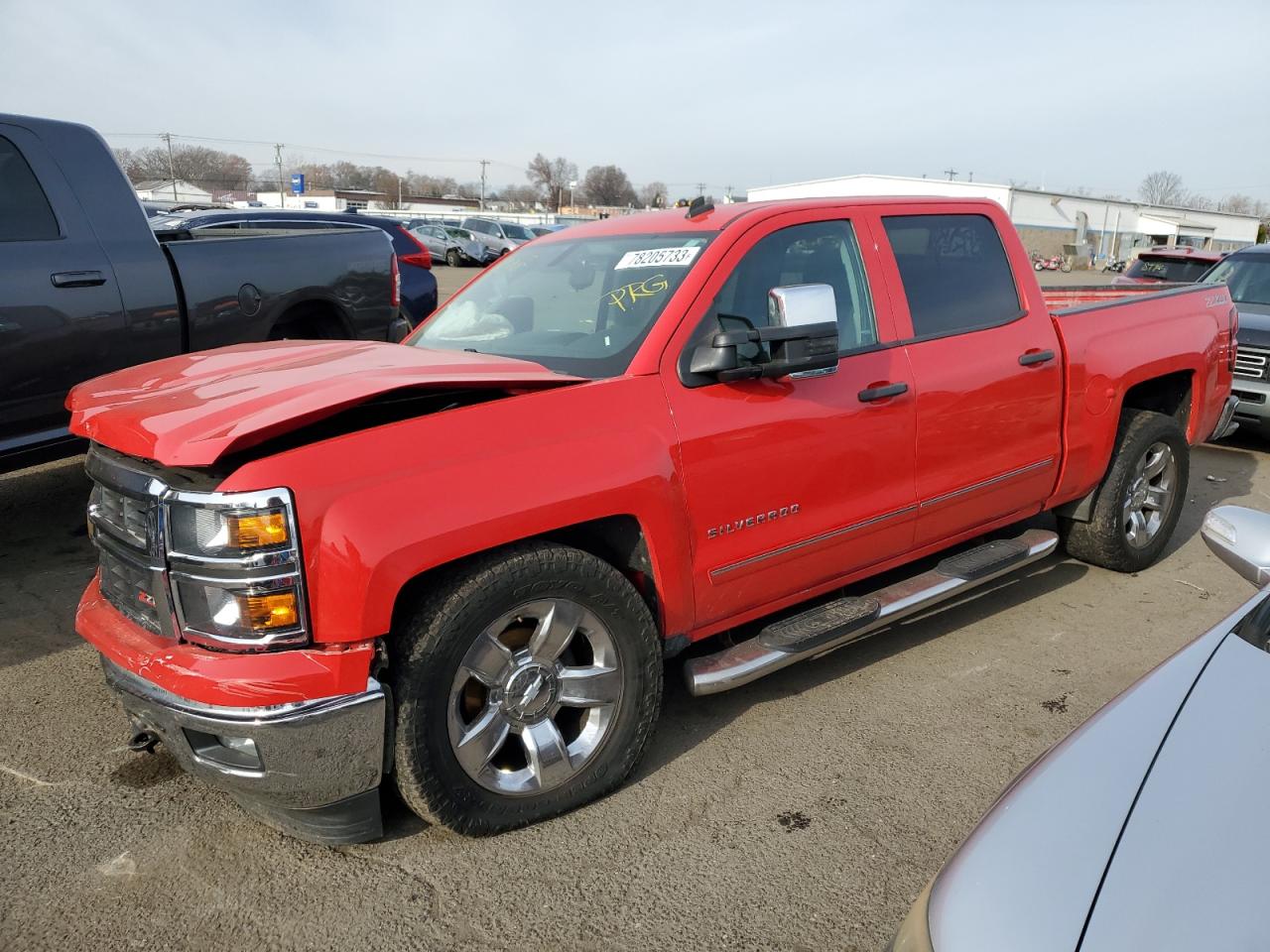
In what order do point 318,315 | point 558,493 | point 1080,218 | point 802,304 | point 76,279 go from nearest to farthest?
point 558,493 < point 802,304 < point 76,279 < point 318,315 < point 1080,218

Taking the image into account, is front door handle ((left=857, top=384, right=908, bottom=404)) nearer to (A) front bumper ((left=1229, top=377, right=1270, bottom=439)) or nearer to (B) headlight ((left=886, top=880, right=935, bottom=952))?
(B) headlight ((left=886, top=880, right=935, bottom=952))

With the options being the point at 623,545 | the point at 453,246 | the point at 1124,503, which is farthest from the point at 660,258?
the point at 453,246

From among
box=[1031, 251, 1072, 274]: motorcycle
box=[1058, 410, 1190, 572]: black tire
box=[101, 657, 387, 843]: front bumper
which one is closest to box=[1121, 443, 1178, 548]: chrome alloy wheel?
box=[1058, 410, 1190, 572]: black tire

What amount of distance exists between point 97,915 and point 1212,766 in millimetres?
2601

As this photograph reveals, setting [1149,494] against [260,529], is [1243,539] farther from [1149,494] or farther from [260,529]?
[1149,494]

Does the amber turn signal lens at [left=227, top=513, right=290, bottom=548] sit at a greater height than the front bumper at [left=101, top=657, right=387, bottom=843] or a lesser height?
greater

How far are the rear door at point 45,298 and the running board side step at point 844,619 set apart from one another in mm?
3429

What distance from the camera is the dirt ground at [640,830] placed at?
2449 mm

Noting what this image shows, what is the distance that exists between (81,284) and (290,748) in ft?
10.9

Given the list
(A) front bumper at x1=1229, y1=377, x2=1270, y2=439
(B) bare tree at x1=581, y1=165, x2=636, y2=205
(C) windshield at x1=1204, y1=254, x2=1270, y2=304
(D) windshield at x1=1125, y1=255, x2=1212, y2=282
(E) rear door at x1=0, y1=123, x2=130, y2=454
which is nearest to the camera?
(E) rear door at x1=0, y1=123, x2=130, y2=454

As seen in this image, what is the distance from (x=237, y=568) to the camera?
2.34m

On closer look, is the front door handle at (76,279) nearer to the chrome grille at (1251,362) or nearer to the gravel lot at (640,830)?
the gravel lot at (640,830)

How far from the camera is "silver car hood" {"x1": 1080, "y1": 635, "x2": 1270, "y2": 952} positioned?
1.38m

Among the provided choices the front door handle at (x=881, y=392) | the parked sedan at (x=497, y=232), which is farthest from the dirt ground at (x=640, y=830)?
the parked sedan at (x=497, y=232)
